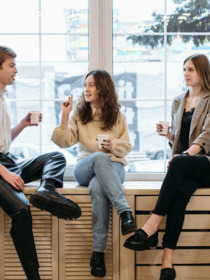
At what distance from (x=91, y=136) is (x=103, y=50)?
65 centimetres

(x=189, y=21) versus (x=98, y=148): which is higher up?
(x=189, y=21)

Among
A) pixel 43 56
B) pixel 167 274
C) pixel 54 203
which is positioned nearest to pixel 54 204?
pixel 54 203

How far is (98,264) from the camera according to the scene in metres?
2.64

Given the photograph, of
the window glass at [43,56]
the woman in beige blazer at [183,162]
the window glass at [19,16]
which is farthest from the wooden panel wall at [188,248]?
the window glass at [19,16]

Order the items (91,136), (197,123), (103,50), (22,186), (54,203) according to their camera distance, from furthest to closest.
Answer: (103,50)
(91,136)
(197,123)
(22,186)
(54,203)

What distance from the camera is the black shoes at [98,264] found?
8.66 feet

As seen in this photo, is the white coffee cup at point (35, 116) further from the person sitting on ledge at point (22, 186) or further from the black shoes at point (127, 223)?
the black shoes at point (127, 223)

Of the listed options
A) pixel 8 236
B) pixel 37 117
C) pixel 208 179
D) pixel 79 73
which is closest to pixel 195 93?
pixel 208 179

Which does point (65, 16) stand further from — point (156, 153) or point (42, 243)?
point (42, 243)

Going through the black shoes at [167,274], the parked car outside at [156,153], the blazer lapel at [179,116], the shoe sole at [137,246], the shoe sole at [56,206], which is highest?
the blazer lapel at [179,116]

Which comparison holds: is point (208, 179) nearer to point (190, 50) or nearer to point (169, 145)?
point (169, 145)

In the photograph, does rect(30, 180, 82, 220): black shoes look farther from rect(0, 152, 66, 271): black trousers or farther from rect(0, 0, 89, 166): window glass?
Answer: rect(0, 0, 89, 166): window glass

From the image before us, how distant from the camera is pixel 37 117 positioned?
111 inches

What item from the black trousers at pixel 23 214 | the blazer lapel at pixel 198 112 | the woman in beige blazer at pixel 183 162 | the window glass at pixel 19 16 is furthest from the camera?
the window glass at pixel 19 16
